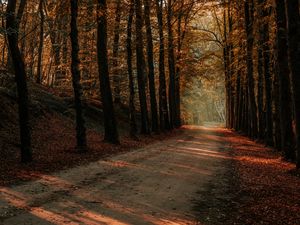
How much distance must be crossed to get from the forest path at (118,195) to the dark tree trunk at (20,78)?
1.99 metres

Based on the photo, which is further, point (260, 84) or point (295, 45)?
point (260, 84)

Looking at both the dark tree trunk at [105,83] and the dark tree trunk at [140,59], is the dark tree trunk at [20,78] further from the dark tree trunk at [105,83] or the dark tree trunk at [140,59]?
the dark tree trunk at [140,59]

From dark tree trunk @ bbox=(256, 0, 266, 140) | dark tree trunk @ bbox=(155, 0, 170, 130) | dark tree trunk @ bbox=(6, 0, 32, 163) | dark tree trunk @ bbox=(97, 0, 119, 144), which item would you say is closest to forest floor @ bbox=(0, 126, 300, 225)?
dark tree trunk @ bbox=(6, 0, 32, 163)

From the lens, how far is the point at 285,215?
30.4 feet

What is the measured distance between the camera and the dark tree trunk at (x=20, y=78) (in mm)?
13938

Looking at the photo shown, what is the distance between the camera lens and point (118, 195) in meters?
10.6

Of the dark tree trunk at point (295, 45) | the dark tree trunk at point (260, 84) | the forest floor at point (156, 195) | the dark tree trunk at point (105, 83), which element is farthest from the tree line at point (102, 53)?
Result: the dark tree trunk at point (295, 45)

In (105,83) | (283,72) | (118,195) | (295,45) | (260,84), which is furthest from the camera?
(260,84)

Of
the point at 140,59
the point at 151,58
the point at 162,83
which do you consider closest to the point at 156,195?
the point at 140,59

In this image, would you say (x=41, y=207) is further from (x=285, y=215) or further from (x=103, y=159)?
(x=103, y=159)

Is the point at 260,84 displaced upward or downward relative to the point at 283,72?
downward

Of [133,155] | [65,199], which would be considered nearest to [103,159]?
[133,155]

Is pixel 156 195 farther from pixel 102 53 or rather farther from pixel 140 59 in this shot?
pixel 140 59

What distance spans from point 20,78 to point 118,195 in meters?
6.18
